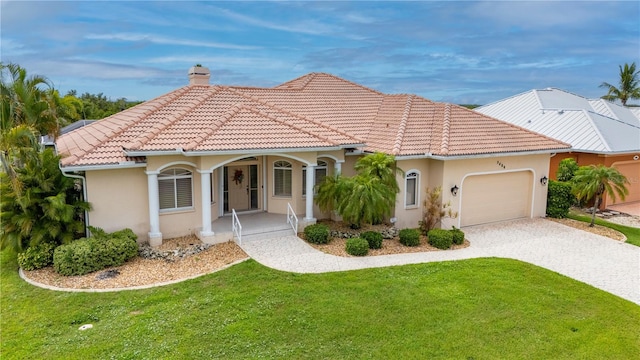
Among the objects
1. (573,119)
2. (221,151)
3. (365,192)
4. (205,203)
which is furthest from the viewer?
(573,119)

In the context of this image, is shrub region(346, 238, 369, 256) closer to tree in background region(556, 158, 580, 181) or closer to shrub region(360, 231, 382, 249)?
shrub region(360, 231, 382, 249)

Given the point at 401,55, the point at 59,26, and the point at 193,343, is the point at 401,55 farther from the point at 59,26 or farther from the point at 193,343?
the point at 193,343

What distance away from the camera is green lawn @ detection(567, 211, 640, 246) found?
1769 cm

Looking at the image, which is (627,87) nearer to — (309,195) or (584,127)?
(584,127)

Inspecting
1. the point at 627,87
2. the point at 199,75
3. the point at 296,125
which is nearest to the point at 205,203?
the point at 296,125

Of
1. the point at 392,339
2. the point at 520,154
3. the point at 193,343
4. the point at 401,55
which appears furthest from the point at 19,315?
the point at 401,55

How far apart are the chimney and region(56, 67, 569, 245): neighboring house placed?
0.07 metres

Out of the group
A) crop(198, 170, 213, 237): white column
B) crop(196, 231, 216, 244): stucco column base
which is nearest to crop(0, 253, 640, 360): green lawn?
crop(196, 231, 216, 244): stucco column base

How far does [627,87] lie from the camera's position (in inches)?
1996

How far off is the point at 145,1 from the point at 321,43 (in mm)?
11547

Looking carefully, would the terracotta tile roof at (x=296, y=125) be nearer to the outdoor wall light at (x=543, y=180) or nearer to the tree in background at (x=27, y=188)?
the tree in background at (x=27, y=188)

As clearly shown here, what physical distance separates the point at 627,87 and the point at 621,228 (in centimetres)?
4066

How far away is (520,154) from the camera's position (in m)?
19.0

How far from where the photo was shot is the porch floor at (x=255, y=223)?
16.0 m
